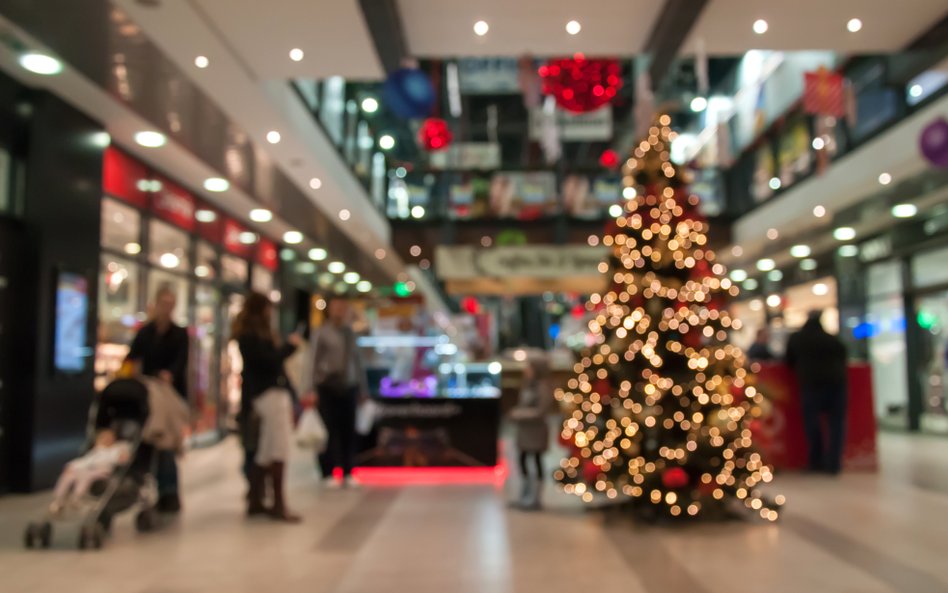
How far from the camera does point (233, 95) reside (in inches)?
326

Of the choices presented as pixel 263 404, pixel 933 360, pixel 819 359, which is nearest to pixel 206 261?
pixel 263 404

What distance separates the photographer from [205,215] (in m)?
11.5

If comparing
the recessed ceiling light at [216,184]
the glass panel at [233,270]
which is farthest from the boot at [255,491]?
the glass panel at [233,270]

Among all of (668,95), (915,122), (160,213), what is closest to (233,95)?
(160,213)

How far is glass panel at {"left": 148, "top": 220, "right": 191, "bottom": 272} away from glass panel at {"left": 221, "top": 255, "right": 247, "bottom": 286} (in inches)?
57.1

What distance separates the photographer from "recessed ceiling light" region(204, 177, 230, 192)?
397 inches

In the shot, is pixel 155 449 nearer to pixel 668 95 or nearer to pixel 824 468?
pixel 824 468

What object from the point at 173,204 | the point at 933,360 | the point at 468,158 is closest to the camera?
the point at 173,204

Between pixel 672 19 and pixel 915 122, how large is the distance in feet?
14.7

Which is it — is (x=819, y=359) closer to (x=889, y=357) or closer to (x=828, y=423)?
(x=828, y=423)

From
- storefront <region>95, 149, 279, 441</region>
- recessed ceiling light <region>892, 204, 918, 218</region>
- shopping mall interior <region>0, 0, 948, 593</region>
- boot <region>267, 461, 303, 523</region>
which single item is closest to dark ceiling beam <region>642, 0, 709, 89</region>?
shopping mall interior <region>0, 0, 948, 593</region>

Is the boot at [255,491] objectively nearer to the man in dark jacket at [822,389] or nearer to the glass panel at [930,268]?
the man in dark jacket at [822,389]

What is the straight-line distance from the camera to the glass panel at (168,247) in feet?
32.4

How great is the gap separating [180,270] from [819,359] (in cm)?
796
